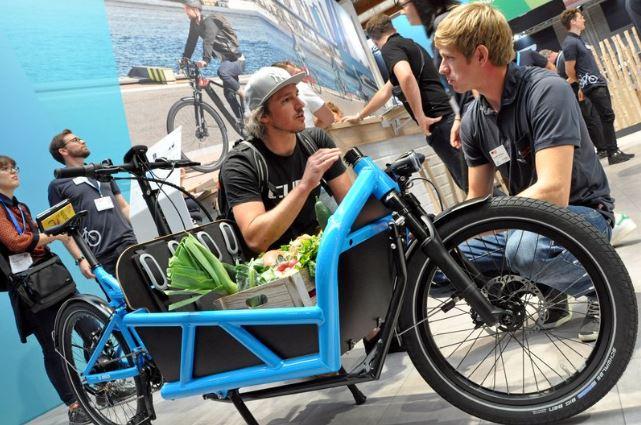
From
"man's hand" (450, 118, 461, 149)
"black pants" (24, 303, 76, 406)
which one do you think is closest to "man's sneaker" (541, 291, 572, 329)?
"man's hand" (450, 118, 461, 149)

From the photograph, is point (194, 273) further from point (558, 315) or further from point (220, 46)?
point (220, 46)

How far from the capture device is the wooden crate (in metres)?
1.76

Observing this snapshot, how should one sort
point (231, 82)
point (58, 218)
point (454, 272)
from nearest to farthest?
point (454, 272), point (58, 218), point (231, 82)

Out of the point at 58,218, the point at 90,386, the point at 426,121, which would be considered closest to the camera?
the point at 58,218

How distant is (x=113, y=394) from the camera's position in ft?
9.23

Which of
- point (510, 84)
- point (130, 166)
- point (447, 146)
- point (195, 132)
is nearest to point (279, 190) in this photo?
point (130, 166)

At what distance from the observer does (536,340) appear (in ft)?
6.31

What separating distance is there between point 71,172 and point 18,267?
165 centimetres

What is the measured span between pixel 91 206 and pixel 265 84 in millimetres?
1969

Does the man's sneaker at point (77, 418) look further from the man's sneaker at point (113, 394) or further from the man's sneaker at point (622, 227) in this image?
the man's sneaker at point (622, 227)

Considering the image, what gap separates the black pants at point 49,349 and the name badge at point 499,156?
273 cm

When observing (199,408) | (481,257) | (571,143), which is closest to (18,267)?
(199,408)

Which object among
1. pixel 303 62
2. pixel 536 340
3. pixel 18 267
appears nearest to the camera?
pixel 536 340

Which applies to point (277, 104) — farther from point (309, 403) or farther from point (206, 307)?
point (309, 403)
